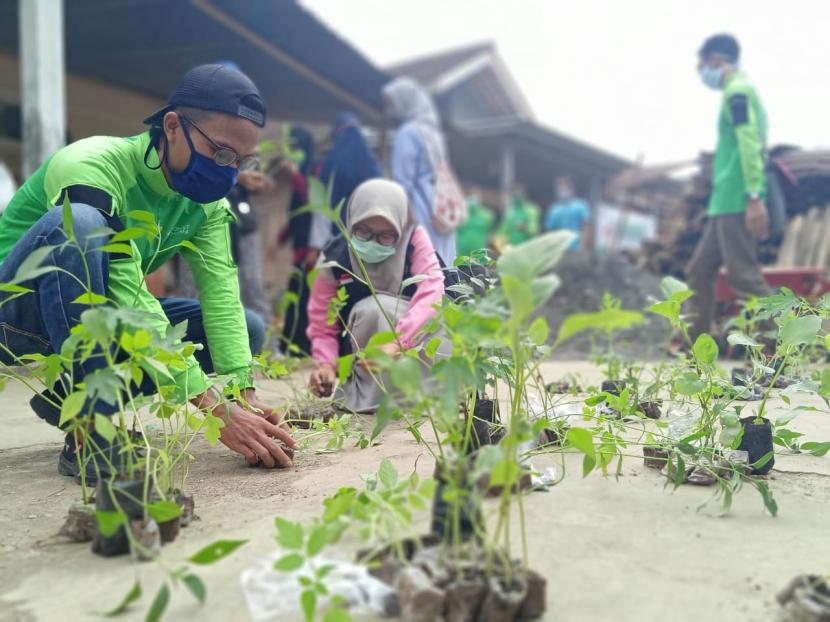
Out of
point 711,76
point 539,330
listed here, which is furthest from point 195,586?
point 711,76

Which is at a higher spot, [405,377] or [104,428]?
[405,377]

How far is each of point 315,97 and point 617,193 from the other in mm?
11971

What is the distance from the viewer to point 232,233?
13.5ft

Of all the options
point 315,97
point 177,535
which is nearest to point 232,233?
point 177,535

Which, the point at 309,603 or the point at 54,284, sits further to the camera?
the point at 54,284

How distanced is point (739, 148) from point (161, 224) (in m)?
3.47

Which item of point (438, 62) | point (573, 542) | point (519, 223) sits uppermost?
point (438, 62)

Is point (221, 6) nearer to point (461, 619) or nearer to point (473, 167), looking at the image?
point (461, 619)

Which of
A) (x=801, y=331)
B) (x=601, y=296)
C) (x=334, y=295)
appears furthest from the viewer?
(x=601, y=296)

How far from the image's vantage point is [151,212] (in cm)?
201

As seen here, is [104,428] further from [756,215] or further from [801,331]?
[756,215]

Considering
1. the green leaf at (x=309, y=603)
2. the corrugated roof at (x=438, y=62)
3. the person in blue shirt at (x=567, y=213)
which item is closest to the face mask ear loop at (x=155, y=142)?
the green leaf at (x=309, y=603)

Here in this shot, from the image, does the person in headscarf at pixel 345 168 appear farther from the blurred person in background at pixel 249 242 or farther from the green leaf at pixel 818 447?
the green leaf at pixel 818 447

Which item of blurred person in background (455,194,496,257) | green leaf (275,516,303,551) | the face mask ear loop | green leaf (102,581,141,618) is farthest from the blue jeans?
blurred person in background (455,194,496,257)
